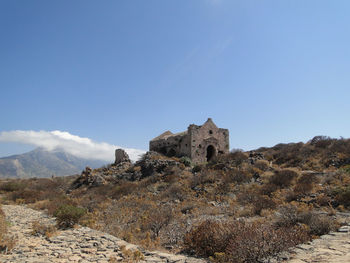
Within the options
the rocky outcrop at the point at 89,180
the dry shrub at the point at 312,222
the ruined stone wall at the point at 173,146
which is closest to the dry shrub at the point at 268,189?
the dry shrub at the point at 312,222

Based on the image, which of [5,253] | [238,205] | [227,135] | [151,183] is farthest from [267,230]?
[227,135]

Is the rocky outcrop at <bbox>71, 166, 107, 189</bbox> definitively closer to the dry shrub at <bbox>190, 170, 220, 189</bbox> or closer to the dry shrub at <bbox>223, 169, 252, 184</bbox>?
the dry shrub at <bbox>190, 170, 220, 189</bbox>

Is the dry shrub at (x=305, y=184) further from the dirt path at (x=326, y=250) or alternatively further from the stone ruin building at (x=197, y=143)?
the stone ruin building at (x=197, y=143)

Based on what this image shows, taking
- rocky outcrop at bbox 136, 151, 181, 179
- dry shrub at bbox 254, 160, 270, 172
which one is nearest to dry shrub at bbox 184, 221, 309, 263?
dry shrub at bbox 254, 160, 270, 172

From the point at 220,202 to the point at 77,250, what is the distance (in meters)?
8.50

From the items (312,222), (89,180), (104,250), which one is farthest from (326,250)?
(89,180)

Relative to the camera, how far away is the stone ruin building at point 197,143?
26.1m

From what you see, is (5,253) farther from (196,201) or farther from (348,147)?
(348,147)

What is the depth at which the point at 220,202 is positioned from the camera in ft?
42.1

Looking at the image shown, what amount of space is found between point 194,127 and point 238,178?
11.0 m

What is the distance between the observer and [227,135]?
96.7 ft

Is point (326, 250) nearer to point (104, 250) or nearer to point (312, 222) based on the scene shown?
point (312, 222)

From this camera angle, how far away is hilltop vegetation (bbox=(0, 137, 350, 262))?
6.05 meters

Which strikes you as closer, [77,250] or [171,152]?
[77,250]
